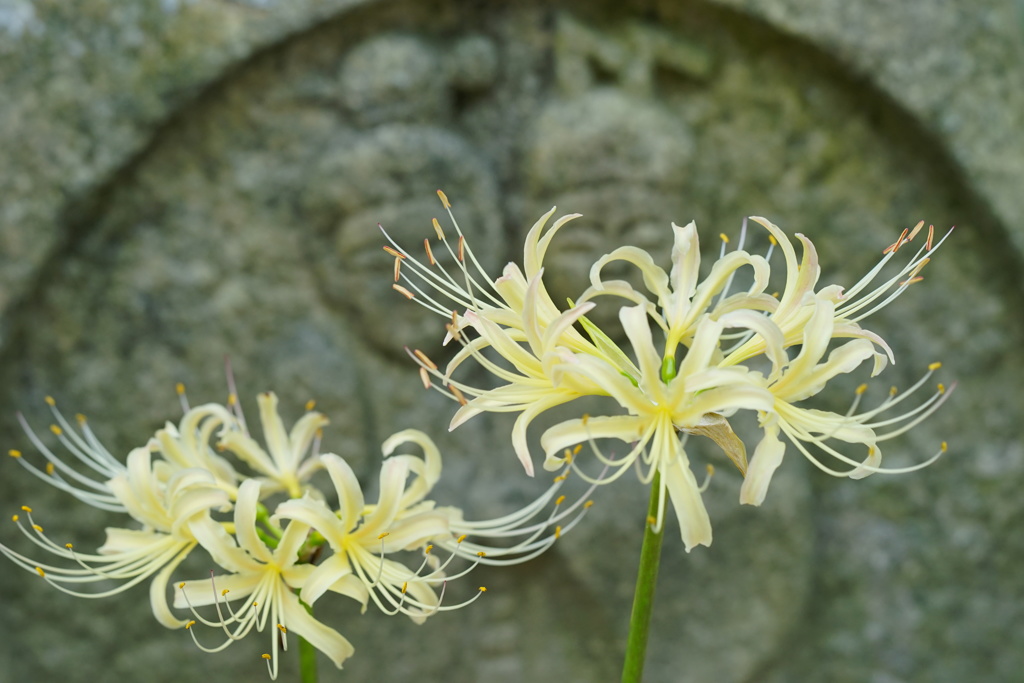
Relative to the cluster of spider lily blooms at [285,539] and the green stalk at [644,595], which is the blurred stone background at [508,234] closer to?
the cluster of spider lily blooms at [285,539]

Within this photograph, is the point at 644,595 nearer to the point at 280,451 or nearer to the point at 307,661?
the point at 307,661

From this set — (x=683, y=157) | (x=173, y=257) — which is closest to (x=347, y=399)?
(x=173, y=257)

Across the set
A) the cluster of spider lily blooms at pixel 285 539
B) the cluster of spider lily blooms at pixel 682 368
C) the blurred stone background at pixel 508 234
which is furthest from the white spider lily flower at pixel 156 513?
the blurred stone background at pixel 508 234

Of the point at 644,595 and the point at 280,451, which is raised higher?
the point at 280,451

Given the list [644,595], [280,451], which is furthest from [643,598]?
[280,451]

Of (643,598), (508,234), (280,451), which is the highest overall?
(508,234)
